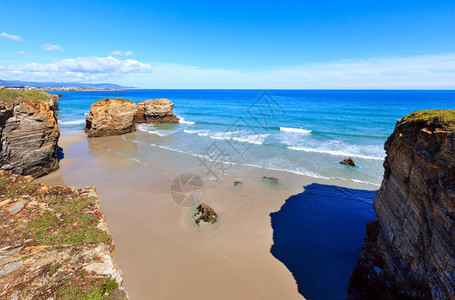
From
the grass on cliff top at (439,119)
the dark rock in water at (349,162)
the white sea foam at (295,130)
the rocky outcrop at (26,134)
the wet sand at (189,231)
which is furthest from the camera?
the white sea foam at (295,130)

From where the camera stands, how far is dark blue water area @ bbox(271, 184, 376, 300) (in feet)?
27.2

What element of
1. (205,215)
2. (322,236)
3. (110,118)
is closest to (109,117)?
(110,118)

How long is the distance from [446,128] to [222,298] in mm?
8702

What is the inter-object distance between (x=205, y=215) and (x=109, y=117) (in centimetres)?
2527

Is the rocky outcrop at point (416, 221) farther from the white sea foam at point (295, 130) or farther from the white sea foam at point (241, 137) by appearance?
the white sea foam at point (295, 130)

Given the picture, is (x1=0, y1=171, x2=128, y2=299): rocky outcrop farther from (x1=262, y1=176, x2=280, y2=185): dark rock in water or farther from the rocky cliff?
the rocky cliff

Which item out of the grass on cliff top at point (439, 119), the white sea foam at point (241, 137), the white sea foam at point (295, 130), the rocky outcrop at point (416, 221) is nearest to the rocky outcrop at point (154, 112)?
the white sea foam at point (241, 137)

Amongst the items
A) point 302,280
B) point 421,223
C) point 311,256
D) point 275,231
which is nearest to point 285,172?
point 275,231

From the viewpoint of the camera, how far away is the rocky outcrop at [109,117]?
95.1ft

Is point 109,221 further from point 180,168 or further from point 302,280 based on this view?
point 302,280

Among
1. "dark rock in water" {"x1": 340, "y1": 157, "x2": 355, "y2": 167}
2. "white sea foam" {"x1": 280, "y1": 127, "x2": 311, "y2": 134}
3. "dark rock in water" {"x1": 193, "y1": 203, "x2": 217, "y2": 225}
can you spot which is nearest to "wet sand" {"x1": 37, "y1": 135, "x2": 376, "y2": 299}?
"dark rock in water" {"x1": 193, "y1": 203, "x2": 217, "y2": 225}

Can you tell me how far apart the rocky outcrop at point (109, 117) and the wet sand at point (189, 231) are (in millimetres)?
10871

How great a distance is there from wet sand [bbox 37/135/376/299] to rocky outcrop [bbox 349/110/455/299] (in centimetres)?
311

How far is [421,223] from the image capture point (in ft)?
19.6
